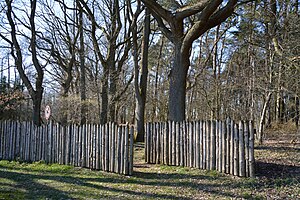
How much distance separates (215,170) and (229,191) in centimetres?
132

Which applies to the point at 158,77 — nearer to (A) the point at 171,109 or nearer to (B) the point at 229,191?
(A) the point at 171,109

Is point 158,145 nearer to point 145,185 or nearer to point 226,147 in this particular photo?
point 145,185

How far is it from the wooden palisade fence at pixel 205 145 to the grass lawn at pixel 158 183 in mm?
265

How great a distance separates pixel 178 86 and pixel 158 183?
4.00 metres

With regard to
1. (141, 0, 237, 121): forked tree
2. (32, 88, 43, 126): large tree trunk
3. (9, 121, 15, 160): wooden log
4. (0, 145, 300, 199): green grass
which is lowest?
(0, 145, 300, 199): green grass

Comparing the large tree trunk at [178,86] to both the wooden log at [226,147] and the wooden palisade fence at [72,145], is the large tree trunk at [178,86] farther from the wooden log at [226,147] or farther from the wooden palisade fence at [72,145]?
the wooden log at [226,147]

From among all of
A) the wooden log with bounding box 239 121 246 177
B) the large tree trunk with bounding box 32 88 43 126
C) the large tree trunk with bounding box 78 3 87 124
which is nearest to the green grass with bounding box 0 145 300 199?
the wooden log with bounding box 239 121 246 177

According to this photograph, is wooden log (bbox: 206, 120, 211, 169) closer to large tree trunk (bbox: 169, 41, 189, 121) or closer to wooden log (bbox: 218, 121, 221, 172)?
wooden log (bbox: 218, 121, 221, 172)

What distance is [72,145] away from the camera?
31.5ft

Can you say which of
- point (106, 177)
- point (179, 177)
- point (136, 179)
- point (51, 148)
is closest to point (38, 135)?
point (51, 148)

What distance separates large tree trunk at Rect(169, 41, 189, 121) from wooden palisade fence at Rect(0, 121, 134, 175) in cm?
255

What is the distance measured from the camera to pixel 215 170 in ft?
25.4

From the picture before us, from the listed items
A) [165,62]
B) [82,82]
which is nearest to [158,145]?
[82,82]

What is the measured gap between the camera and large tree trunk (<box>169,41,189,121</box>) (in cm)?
1023
